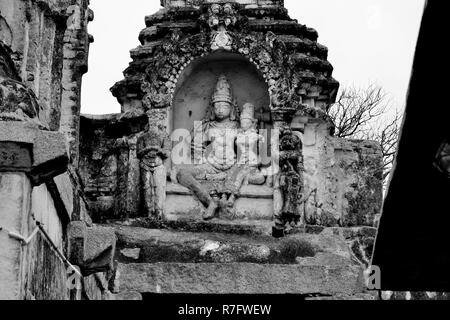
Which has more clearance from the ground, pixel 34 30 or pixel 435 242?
pixel 34 30

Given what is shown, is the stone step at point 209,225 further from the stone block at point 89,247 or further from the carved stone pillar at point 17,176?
the carved stone pillar at point 17,176

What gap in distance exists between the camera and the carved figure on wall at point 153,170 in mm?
18516

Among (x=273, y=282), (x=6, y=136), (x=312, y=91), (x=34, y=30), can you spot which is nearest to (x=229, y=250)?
(x=273, y=282)

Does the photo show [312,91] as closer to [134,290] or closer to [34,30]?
[134,290]

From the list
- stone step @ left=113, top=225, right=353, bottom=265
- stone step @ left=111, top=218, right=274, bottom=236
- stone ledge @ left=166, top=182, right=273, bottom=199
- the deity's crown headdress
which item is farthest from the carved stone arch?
stone step @ left=113, top=225, right=353, bottom=265

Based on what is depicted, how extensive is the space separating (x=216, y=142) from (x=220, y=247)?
237cm

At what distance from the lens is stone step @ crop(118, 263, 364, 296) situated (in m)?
16.3

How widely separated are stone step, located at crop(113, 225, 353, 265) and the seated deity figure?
1237 mm

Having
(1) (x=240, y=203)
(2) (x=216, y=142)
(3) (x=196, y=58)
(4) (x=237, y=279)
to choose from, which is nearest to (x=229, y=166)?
(2) (x=216, y=142)

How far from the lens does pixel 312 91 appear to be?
19.5 m

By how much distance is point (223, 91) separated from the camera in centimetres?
1950

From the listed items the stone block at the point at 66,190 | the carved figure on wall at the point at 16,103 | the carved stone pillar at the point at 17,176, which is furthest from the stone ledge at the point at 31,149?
the stone block at the point at 66,190

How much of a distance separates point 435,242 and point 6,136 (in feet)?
7.91

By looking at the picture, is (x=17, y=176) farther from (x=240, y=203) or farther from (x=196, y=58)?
(x=196, y=58)
